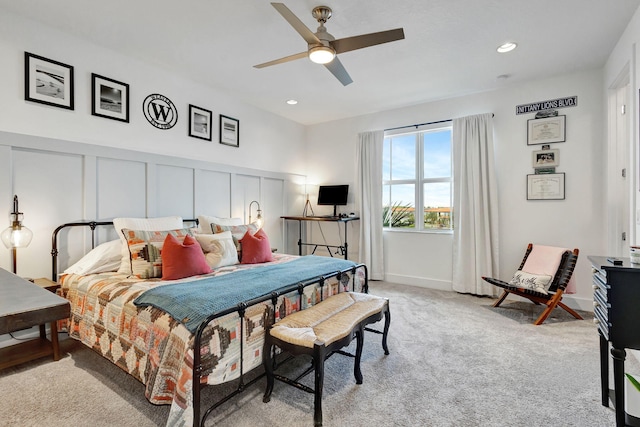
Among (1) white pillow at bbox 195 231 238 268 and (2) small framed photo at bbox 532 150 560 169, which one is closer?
(1) white pillow at bbox 195 231 238 268

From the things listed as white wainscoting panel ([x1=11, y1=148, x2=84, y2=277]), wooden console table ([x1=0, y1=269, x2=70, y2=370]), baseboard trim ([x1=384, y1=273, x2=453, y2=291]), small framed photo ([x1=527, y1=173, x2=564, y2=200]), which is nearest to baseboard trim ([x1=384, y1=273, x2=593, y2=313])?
baseboard trim ([x1=384, y1=273, x2=453, y2=291])

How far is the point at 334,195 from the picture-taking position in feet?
17.1

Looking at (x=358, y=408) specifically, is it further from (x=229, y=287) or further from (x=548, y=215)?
(x=548, y=215)

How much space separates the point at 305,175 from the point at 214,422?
175 inches

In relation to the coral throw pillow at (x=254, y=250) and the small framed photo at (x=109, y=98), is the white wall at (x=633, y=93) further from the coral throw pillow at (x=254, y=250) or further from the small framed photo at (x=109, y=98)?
the small framed photo at (x=109, y=98)

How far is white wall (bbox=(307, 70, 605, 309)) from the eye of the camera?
11.6 ft

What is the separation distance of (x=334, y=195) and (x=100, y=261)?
11.2 feet

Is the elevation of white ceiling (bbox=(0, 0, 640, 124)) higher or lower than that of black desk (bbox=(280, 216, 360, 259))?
higher

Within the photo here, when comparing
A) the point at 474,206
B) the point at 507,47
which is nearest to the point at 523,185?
the point at 474,206

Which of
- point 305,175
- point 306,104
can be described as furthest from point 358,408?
point 305,175

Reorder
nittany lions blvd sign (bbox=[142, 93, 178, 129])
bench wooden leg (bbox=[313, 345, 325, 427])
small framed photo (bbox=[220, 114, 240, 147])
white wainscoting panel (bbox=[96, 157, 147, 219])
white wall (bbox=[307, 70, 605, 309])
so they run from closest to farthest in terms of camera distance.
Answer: bench wooden leg (bbox=[313, 345, 325, 427])
white wainscoting panel (bbox=[96, 157, 147, 219])
nittany lions blvd sign (bbox=[142, 93, 178, 129])
white wall (bbox=[307, 70, 605, 309])
small framed photo (bbox=[220, 114, 240, 147])

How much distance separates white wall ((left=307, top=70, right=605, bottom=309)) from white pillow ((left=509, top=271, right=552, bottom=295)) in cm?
62

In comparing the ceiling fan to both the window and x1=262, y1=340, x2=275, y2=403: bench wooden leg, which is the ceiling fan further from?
the window

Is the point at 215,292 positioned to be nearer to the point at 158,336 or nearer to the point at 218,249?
the point at 158,336
